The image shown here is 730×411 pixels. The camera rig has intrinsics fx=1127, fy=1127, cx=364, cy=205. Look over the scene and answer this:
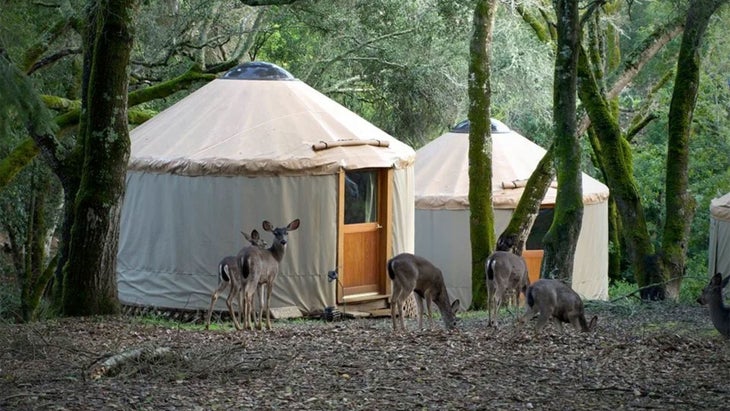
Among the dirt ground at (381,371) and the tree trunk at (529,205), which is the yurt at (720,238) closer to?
the tree trunk at (529,205)

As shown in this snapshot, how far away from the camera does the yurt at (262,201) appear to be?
1316 cm

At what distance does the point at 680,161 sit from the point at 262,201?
15.5ft

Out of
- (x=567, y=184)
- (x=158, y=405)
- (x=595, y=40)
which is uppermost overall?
(x=595, y=40)

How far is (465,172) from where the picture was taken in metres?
18.1

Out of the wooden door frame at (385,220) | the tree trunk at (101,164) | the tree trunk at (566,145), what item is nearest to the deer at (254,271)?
the tree trunk at (101,164)

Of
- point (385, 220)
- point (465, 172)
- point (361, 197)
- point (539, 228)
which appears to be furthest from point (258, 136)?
point (539, 228)

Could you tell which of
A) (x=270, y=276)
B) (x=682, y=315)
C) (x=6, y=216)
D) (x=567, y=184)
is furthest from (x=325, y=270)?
(x=6, y=216)

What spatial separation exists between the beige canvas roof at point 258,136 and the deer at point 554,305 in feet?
18.0

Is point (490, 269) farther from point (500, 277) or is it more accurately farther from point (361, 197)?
point (361, 197)

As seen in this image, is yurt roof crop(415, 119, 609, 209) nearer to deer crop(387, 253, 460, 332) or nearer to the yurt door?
the yurt door

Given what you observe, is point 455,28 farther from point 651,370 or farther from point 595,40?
point 651,370

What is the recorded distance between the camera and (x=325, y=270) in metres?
13.4

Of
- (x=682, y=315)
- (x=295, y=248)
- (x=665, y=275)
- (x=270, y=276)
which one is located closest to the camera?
(x=682, y=315)

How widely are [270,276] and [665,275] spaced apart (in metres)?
4.47
